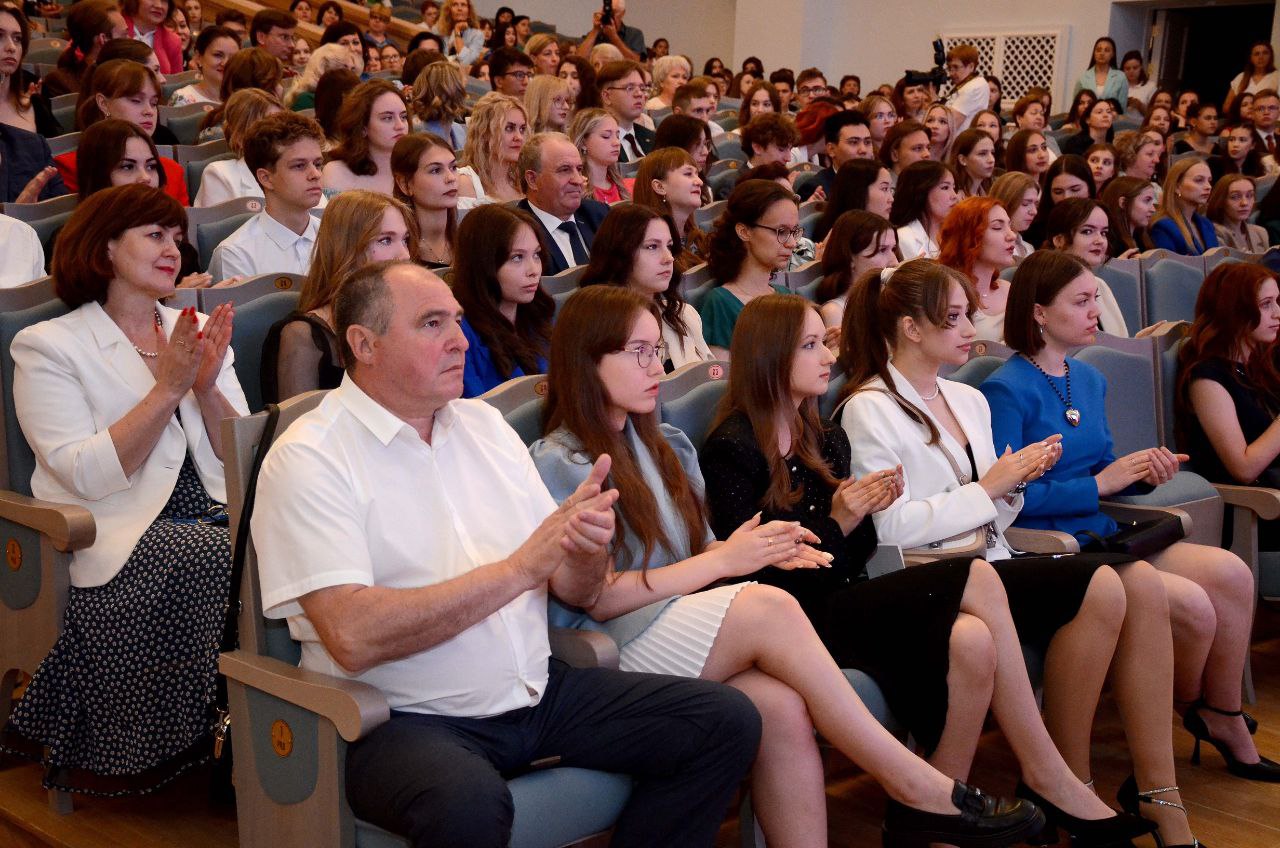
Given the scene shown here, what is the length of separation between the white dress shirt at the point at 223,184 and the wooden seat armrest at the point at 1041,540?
248 centimetres

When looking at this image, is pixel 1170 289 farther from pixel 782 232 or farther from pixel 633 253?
pixel 633 253

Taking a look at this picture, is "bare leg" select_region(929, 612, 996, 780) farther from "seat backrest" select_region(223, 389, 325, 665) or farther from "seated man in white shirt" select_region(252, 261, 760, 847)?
"seat backrest" select_region(223, 389, 325, 665)

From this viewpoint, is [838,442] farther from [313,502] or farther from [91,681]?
[91,681]

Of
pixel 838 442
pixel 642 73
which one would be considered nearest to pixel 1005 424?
pixel 838 442

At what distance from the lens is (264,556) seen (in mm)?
1703

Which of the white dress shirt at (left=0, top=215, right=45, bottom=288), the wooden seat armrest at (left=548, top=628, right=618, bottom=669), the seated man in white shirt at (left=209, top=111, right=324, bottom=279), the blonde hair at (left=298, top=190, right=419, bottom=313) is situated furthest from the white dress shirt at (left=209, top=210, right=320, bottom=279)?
the wooden seat armrest at (left=548, top=628, right=618, bottom=669)

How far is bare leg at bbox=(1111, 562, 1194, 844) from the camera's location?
235 centimetres

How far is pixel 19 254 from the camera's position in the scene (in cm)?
293

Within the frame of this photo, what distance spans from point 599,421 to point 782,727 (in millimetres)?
544

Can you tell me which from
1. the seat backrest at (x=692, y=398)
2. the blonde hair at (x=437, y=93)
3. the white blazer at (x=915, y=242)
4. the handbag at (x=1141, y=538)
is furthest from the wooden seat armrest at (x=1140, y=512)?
the blonde hair at (x=437, y=93)

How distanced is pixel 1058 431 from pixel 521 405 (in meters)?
1.24

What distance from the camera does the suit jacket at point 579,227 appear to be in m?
3.78

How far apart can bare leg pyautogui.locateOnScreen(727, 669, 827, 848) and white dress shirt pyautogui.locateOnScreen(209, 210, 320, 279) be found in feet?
6.17

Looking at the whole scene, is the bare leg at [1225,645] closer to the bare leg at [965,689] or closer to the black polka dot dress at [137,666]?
the bare leg at [965,689]
